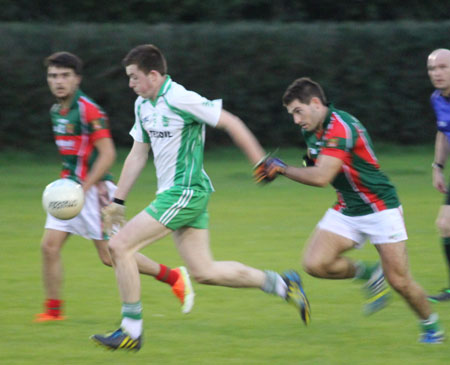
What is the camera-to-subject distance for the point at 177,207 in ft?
20.0

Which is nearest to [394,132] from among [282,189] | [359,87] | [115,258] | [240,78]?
[359,87]

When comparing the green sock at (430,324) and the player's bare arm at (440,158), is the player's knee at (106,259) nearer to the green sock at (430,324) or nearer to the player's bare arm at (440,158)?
the green sock at (430,324)

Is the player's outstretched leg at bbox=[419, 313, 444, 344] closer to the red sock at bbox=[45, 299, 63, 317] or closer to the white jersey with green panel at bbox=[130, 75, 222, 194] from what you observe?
the white jersey with green panel at bbox=[130, 75, 222, 194]

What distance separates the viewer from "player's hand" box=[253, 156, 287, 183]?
582 centimetres

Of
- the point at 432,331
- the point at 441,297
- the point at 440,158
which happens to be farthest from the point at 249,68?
the point at 432,331

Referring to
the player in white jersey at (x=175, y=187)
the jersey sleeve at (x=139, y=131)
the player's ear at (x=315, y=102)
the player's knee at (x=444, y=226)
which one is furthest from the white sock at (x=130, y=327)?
the player's knee at (x=444, y=226)

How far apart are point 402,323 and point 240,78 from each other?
11.6 meters

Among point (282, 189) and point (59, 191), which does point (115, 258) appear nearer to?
point (59, 191)

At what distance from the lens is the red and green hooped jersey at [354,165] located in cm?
604

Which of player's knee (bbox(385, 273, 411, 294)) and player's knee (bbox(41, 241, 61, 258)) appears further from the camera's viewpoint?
player's knee (bbox(41, 241, 61, 258))

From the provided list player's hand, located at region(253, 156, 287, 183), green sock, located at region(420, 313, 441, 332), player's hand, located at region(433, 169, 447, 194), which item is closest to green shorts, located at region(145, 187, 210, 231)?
player's hand, located at region(253, 156, 287, 183)

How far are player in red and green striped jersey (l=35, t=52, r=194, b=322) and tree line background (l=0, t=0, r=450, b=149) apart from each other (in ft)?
33.6

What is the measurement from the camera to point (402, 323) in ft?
22.1

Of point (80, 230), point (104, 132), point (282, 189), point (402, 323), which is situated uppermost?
point (104, 132)
